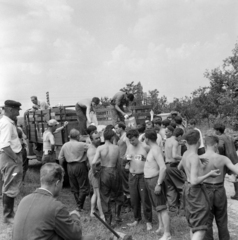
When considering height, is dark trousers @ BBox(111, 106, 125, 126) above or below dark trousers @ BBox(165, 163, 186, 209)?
above

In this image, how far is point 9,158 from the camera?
562cm

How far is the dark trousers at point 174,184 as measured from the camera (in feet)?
20.7

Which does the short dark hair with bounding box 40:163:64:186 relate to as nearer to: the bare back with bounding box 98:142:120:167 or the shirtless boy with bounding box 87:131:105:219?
the bare back with bounding box 98:142:120:167

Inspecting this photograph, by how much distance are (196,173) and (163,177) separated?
0.90 meters

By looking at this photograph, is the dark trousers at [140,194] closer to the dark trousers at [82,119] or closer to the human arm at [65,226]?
the dark trousers at [82,119]

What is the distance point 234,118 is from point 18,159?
62.3 feet

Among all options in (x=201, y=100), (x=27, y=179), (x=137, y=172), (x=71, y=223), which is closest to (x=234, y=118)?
(x=201, y=100)

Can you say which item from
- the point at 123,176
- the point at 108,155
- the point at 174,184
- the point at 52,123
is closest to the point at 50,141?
the point at 52,123

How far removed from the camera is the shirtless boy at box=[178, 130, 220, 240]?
396 cm

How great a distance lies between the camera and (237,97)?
68.2 ft

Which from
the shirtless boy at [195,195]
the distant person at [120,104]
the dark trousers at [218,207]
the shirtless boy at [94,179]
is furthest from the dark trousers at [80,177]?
the dark trousers at [218,207]

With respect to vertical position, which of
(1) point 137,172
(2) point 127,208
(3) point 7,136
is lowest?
(2) point 127,208

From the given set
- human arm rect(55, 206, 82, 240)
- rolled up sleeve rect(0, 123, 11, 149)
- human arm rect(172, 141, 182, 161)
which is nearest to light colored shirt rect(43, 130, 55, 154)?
rolled up sleeve rect(0, 123, 11, 149)

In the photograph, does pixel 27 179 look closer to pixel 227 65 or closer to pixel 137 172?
pixel 137 172
